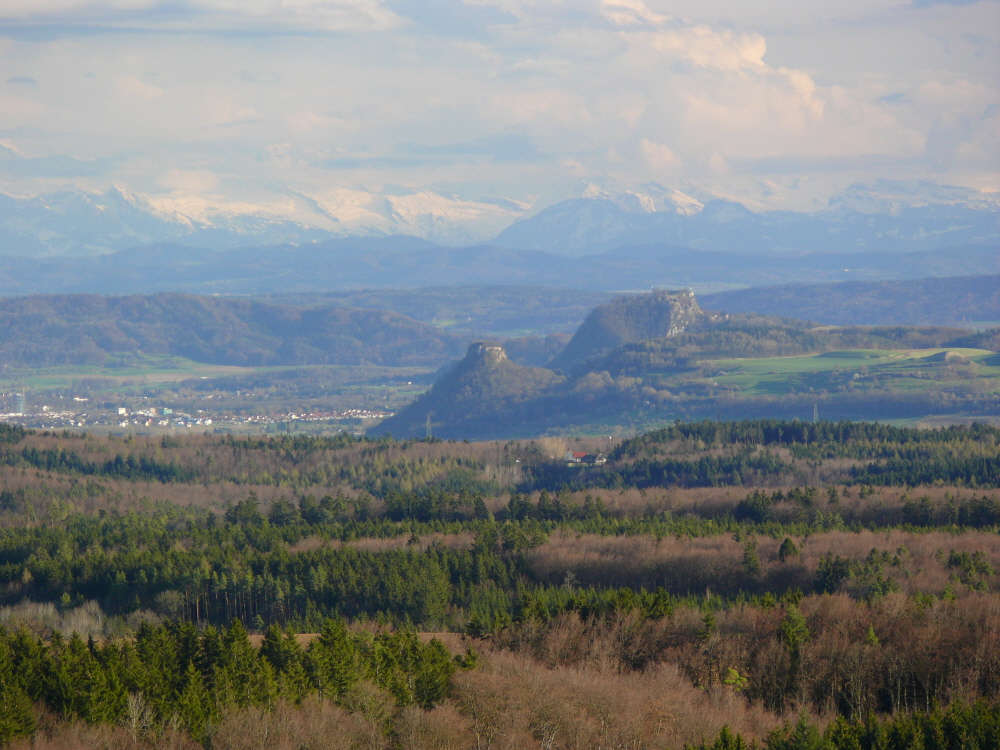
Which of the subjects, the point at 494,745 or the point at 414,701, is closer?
the point at 494,745

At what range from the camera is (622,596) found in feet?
269

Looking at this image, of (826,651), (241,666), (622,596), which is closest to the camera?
(241,666)

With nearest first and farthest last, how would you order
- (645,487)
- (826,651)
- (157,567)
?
(826,651)
(157,567)
(645,487)

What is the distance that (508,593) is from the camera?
102 meters

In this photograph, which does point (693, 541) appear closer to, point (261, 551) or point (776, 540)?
point (776, 540)

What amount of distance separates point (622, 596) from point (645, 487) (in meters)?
72.6

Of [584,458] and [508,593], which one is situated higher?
[584,458]

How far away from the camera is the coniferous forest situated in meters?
60.0

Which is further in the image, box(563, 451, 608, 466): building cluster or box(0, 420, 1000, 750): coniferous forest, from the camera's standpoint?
box(563, 451, 608, 466): building cluster

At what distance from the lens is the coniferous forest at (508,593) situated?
197ft

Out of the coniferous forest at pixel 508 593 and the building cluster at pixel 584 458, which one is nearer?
the coniferous forest at pixel 508 593

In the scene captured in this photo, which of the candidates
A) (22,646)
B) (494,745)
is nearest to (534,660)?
(494,745)

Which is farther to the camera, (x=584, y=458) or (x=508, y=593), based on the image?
(x=584, y=458)

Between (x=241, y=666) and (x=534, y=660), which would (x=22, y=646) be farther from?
(x=534, y=660)
